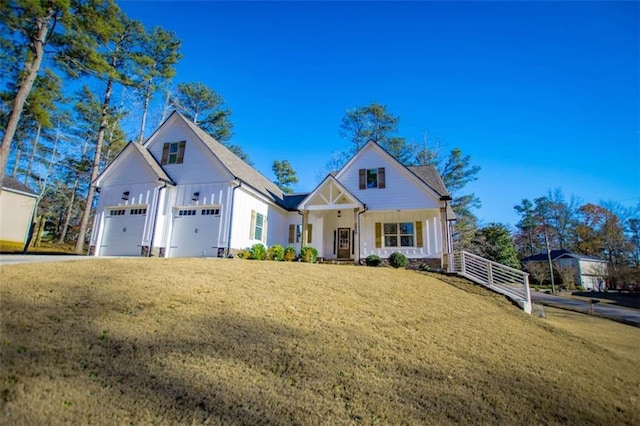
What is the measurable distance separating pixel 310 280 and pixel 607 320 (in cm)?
1349

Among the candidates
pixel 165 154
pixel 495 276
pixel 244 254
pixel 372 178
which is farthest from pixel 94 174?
pixel 495 276

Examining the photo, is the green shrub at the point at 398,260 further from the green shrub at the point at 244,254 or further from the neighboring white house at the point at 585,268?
the neighboring white house at the point at 585,268

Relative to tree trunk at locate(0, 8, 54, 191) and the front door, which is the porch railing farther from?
tree trunk at locate(0, 8, 54, 191)

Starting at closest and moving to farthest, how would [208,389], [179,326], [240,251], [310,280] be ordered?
1. [208,389]
2. [179,326]
3. [310,280]
4. [240,251]

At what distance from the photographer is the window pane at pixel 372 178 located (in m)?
17.0

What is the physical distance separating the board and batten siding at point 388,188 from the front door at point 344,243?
6.97 feet

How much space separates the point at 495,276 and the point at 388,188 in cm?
661

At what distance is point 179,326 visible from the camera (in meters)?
4.68

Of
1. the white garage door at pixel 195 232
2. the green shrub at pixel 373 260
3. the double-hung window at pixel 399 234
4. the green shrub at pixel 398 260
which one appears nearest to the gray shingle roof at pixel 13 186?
the white garage door at pixel 195 232

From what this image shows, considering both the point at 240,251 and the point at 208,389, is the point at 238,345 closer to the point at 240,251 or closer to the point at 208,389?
the point at 208,389

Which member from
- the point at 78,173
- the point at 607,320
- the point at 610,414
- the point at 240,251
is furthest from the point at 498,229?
the point at 78,173

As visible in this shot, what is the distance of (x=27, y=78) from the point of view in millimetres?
A: 12961

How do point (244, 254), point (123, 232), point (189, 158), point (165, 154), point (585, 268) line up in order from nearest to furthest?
1. point (244, 254)
2. point (123, 232)
3. point (189, 158)
4. point (165, 154)
5. point (585, 268)

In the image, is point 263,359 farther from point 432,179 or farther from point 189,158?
point 432,179
